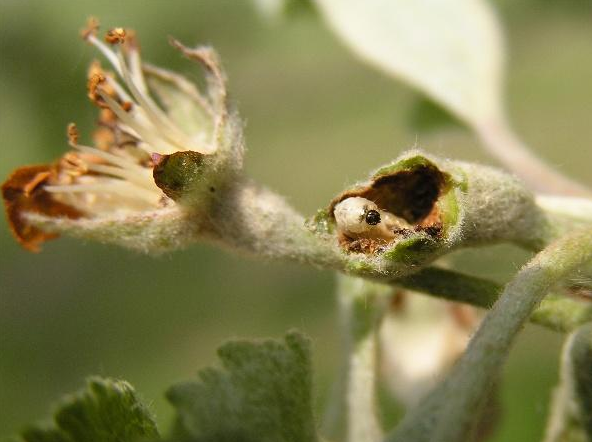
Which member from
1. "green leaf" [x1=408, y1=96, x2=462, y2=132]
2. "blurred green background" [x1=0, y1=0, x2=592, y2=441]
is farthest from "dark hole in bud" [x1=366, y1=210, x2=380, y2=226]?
"blurred green background" [x1=0, y1=0, x2=592, y2=441]

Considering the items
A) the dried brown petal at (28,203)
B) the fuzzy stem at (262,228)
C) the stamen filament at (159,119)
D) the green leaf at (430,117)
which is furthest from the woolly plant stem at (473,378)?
the green leaf at (430,117)

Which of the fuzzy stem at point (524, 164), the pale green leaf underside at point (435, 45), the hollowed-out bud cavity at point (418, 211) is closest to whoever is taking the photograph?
the hollowed-out bud cavity at point (418, 211)

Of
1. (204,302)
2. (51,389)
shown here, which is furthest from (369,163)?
(51,389)

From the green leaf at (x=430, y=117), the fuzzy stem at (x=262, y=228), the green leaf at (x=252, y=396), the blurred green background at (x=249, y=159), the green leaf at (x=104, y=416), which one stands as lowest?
the green leaf at (x=104, y=416)

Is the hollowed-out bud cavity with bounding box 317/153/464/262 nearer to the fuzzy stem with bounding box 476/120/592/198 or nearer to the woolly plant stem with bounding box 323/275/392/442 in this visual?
the woolly plant stem with bounding box 323/275/392/442

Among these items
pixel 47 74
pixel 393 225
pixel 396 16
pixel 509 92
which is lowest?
pixel 393 225

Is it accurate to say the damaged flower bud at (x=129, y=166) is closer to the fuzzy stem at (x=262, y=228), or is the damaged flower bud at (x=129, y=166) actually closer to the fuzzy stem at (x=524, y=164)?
the fuzzy stem at (x=262, y=228)

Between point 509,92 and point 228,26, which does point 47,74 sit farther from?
point 509,92
